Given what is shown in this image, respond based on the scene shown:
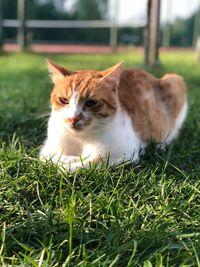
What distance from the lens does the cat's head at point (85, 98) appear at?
2266 millimetres

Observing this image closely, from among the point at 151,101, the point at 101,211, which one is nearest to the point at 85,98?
the point at 101,211

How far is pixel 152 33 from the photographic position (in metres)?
6.42

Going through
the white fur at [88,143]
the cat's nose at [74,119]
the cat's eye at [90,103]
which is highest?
the cat's eye at [90,103]

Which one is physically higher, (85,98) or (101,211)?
(85,98)

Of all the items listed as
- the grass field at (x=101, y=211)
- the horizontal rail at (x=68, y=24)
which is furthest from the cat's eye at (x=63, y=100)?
the horizontal rail at (x=68, y=24)

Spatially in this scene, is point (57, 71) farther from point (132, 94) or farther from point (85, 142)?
point (132, 94)

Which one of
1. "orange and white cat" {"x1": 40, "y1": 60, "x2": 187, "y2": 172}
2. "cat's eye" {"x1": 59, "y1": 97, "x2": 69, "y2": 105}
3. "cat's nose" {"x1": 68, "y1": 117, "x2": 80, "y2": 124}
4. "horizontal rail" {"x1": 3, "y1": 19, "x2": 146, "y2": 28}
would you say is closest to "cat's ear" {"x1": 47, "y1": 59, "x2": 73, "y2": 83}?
"orange and white cat" {"x1": 40, "y1": 60, "x2": 187, "y2": 172}

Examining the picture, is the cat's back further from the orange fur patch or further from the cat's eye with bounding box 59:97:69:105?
the cat's eye with bounding box 59:97:69:105

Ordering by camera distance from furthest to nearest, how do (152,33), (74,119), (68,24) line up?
(68,24), (152,33), (74,119)

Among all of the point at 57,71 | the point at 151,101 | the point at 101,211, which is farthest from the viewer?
the point at 151,101

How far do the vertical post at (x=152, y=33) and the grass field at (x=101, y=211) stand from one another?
Result: 377 centimetres

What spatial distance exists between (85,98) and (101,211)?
0.65 meters

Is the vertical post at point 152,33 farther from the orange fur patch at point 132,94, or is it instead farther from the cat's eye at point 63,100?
the cat's eye at point 63,100

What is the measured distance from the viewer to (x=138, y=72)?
324 centimetres
